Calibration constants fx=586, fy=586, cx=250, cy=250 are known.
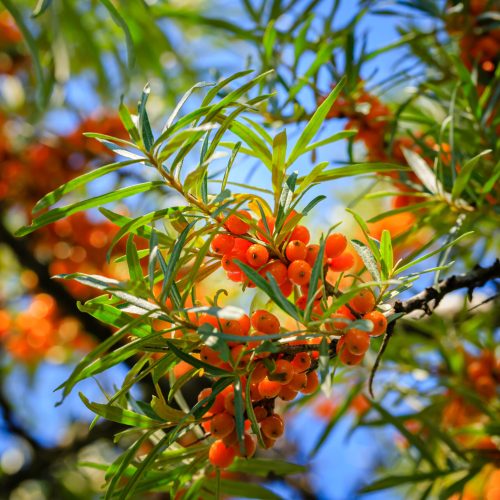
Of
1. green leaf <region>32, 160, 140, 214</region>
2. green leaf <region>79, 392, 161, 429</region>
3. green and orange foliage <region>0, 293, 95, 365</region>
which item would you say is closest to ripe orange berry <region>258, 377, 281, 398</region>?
green leaf <region>79, 392, 161, 429</region>

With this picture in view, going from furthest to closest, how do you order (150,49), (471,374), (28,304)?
(28,304)
(150,49)
(471,374)

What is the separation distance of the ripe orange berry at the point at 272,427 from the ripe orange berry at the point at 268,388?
3 centimetres

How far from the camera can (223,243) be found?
48cm

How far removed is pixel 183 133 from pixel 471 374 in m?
0.86

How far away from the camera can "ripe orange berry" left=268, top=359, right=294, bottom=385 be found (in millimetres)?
439

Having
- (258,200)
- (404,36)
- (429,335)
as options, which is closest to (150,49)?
(404,36)

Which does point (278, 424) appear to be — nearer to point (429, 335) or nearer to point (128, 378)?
point (128, 378)

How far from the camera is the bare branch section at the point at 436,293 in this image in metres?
0.51

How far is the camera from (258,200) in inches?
19.2

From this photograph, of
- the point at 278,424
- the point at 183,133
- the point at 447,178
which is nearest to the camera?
the point at 183,133

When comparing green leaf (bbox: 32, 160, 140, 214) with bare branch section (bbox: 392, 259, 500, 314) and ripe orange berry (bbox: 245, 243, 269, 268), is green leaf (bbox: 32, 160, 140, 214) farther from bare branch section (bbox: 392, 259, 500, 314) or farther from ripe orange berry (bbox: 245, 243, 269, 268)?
bare branch section (bbox: 392, 259, 500, 314)

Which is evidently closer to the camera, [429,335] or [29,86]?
[429,335]

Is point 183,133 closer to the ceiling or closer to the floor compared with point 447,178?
closer to the ceiling

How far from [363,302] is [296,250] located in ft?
0.22
